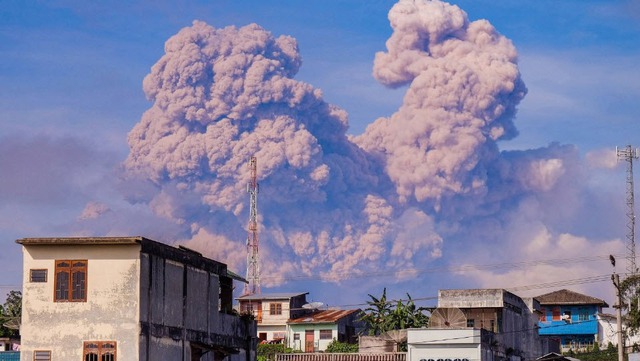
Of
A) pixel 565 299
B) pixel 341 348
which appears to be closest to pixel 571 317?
pixel 565 299

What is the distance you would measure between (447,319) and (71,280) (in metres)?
42.6

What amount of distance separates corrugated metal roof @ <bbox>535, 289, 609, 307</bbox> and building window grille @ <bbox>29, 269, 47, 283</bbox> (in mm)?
116652

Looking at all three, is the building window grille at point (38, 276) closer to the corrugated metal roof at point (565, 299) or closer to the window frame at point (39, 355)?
the window frame at point (39, 355)

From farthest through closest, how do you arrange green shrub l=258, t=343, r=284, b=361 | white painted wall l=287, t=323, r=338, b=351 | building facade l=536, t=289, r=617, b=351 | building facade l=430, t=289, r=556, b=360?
building facade l=536, t=289, r=617, b=351, white painted wall l=287, t=323, r=338, b=351, green shrub l=258, t=343, r=284, b=361, building facade l=430, t=289, r=556, b=360

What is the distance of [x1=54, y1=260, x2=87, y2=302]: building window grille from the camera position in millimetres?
61094

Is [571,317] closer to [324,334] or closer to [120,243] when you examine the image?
[324,334]

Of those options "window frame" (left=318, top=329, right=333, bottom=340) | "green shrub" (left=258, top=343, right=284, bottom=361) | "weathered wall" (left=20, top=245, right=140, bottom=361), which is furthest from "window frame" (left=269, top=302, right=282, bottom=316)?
"weathered wall" (left=20, top=245, right=140, bottom=361)

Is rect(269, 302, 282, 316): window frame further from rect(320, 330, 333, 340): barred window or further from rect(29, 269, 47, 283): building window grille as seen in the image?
rect(29, 269, 47, 283): building window grille

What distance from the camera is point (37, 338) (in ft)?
199

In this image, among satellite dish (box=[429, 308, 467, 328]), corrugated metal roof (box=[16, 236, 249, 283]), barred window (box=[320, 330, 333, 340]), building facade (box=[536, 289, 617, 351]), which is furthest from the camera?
building facade (box=[536, 289, 617, 351])

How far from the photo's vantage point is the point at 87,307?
6091 cm

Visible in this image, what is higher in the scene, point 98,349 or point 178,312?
point 178,312

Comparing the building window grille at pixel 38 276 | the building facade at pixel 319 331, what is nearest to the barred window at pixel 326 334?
the building facade at pixel 319 331

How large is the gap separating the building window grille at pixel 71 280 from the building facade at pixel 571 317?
113 m
